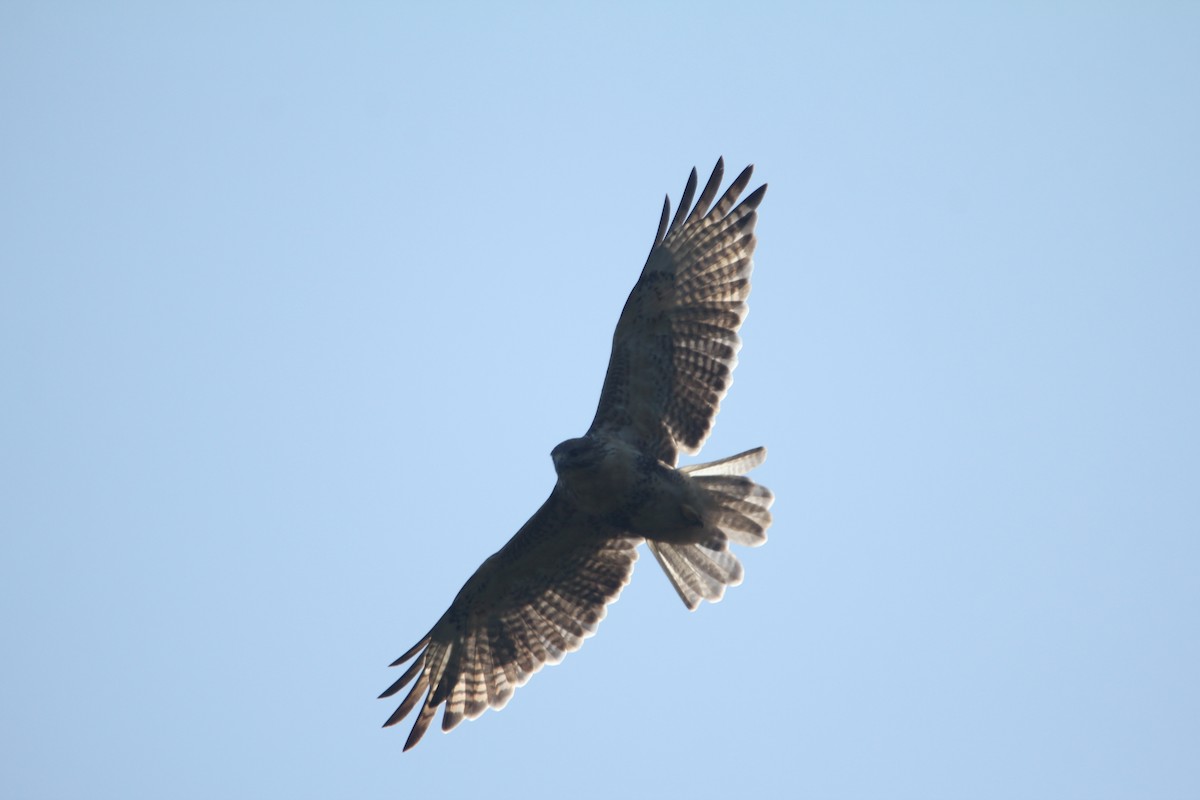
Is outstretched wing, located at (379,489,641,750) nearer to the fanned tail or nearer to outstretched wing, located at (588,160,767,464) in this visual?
the fanned tail

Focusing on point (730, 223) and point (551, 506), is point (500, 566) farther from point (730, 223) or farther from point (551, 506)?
point (730, 223)

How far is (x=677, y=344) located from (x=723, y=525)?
1.34 metres

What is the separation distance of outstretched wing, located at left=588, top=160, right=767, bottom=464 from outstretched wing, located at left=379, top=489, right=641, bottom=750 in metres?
0.95

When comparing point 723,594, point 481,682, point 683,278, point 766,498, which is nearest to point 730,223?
point 683,278

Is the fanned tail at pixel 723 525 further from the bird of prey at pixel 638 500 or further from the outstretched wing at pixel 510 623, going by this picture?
the outstretched wing at pixel 510 623

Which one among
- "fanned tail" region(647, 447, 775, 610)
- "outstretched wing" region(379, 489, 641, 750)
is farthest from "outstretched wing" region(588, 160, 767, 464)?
"outstretched wing" region(379, 489, 641, 750)

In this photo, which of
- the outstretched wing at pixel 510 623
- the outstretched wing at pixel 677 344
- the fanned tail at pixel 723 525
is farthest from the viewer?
the outstretched wing at pixel 510 623

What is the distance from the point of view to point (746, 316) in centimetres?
960

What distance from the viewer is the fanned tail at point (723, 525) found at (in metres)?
9.16

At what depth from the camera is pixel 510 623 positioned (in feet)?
33.4

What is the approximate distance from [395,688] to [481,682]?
65 centimetres

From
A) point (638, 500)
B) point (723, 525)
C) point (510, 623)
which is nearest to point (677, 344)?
point (638, 500)

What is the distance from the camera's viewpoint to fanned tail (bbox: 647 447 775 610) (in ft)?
30.1

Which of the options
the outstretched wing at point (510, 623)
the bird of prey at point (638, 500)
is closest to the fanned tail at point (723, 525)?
the bird of prey at point (638, 500)
